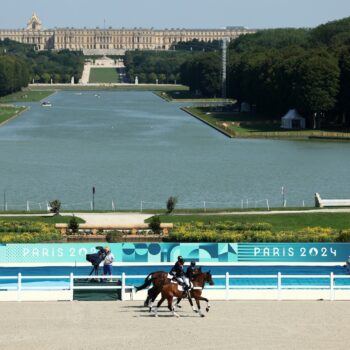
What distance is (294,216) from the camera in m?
41.9

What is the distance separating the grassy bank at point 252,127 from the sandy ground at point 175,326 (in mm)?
59300

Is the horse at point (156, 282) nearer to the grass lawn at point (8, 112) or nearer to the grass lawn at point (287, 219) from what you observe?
the grass lawn at point (287, 219)

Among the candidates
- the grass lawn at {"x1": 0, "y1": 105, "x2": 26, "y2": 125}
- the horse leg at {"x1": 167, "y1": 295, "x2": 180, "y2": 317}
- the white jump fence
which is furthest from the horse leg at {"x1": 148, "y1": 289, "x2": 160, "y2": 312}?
the grass lawn at {"x1": 0, "y1": 105, "x2": 26, "y2": 125}

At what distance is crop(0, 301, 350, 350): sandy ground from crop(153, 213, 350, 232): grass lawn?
523 inches

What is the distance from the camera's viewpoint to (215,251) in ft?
109

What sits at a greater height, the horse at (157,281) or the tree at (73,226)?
the horse at (157,281)

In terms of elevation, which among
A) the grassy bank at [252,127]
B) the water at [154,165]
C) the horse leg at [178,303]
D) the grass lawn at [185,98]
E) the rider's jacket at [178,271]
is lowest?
the water at [154,165]

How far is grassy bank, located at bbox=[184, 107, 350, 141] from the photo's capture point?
86625 millimetres

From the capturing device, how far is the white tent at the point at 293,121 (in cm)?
9394

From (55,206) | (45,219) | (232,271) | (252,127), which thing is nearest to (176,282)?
(232,271)

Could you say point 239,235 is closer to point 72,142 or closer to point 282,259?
point 282,259

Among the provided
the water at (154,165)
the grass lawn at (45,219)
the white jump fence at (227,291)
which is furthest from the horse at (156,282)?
the water at (154,165)

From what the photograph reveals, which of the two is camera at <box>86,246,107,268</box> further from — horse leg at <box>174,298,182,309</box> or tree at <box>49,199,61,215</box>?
tree at <box>49,199,61,215</box>

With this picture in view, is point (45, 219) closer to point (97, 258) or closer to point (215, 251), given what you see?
point (215, 251)
